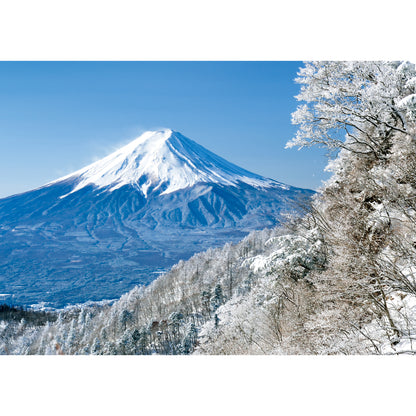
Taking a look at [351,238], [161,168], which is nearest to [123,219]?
[161,168]

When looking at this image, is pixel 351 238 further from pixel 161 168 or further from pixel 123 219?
pixel 123 219

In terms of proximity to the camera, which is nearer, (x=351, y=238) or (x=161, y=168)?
(x=351, y=238)

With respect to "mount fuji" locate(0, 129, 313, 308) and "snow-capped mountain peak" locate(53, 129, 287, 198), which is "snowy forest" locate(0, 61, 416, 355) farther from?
"snow-capped mountain peak" locate(53, 129, 287, 198)

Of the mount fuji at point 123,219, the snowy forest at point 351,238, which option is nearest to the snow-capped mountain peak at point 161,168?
the mount fuji at point 123,219

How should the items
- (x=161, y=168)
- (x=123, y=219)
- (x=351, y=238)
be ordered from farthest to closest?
(x=123, y=219)
(x=161, y=168)
(x=351, y=238)
